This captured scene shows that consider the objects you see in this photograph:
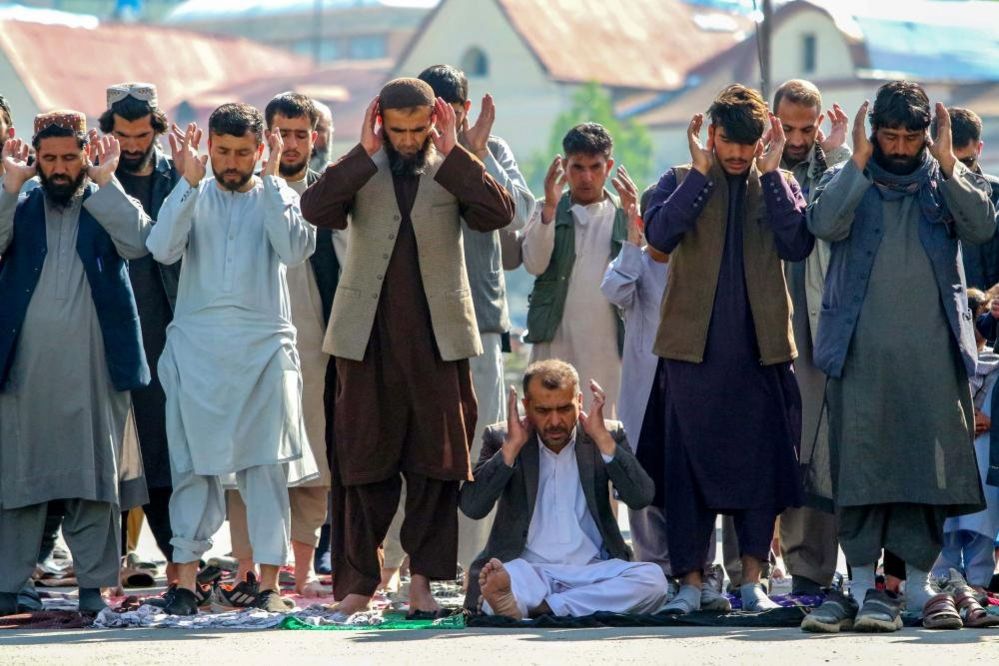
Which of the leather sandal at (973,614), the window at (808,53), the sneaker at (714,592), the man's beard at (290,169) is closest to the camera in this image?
Answer: the leather sandal at (973,614)

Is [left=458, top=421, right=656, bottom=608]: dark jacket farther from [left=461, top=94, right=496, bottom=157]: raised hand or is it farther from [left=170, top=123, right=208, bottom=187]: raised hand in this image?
[left=170, top=123, right=208, bottom=187]: raised hand

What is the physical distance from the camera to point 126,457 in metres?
7.97

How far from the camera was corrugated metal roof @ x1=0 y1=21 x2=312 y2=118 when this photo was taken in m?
60.0

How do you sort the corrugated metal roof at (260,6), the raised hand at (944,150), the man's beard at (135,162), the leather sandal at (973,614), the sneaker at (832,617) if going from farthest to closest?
the corrugated metal roof at (260,6) → the man's beard at (135,162) → the raised hand at (944,150) → the leather sandal at (973,614) → the sneaker at (832,617)

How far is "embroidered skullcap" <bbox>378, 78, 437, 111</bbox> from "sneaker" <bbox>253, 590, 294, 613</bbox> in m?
2.00

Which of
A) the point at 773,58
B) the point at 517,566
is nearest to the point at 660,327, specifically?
the point at 517,566

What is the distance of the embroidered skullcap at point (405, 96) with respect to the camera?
7594 mm

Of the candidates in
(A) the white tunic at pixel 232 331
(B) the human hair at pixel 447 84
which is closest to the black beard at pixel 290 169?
(B) the human hair at pixel 447 84

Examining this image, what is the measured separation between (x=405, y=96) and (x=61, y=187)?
1.48 meters

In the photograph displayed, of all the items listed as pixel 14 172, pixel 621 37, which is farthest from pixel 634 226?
pixel 621 37

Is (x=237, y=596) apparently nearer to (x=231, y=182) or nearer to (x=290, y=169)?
(x=231, y=182)

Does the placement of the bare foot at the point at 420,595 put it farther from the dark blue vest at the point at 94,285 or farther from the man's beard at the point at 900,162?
the man's beard at the point at 900,162

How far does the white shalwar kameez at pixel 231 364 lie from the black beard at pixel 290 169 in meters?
0.84

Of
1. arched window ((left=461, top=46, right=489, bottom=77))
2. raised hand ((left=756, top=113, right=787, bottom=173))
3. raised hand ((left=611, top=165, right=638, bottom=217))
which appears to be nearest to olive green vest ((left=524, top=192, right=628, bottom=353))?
raised hand ((left=611, top=165, right=638, bottom=217))
